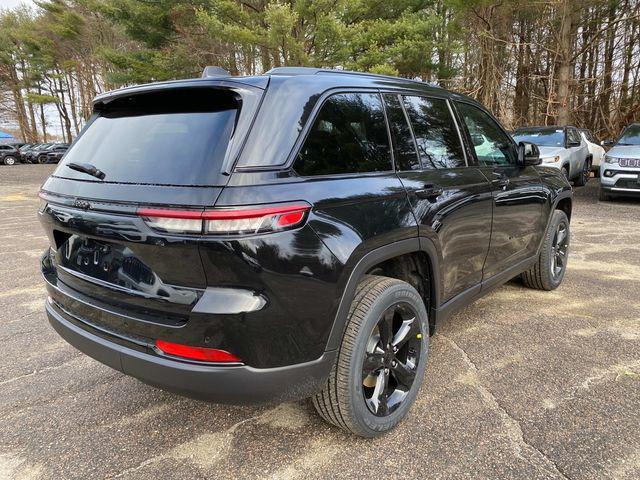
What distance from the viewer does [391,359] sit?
235cm

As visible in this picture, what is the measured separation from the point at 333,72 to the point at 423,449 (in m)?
1.94

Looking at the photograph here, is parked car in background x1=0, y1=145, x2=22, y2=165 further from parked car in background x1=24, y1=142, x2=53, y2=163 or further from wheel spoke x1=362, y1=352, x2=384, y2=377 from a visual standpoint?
wheel spoke x1=362, y1=352, x2=384, y2=377

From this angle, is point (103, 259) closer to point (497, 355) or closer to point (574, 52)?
point (497, 355)

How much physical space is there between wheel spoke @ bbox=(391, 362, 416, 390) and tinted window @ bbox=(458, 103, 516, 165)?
1597 mm

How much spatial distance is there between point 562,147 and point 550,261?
8304mm

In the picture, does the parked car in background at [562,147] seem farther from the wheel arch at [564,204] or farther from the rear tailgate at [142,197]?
the rear tailgate at [142,197]

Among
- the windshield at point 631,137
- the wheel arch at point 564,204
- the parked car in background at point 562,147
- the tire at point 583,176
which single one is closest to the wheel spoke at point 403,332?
the wheel arch at point 564,204

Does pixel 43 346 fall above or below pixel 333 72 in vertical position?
below

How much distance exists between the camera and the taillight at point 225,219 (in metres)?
1.70

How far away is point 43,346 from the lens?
3428 mm

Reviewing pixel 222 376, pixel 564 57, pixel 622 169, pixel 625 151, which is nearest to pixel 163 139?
pixel 222 376

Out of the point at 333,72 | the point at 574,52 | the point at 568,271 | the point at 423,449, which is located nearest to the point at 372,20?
the point at 574,52

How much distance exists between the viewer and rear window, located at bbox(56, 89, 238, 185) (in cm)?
185

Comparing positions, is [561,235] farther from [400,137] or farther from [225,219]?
[225,219]
